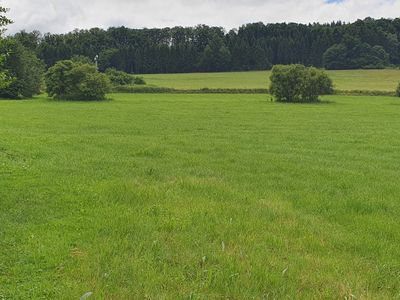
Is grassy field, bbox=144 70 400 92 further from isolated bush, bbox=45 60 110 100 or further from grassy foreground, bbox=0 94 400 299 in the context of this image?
grassy foreground, bbox=0 94 400 299

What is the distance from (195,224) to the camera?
9.59m

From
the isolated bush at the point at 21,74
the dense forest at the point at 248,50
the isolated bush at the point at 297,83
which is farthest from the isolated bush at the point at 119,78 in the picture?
the dense forest at the point at 248,50

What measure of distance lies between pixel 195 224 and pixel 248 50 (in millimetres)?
165276

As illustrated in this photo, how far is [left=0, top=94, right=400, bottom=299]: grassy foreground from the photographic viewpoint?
22.2 ft

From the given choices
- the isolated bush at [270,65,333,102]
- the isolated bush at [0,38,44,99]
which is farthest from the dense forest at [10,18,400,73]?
the isolated bush at [270,65,333,102]

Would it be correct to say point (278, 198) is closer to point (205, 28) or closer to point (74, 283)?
point (74, 283)

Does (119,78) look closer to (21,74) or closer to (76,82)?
(21,74)

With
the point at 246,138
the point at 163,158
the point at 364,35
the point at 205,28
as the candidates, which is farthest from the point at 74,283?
the point at 205,28

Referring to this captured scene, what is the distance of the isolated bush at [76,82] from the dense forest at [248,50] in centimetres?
8325

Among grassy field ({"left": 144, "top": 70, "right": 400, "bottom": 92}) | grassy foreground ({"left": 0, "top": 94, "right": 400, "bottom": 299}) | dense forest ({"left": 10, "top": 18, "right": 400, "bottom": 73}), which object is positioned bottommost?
grassy foreground ({"left": 0, "top": 94, "right": 400, "bottom": 299})

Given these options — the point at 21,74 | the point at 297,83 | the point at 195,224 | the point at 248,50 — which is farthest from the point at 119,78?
the point at 195,224

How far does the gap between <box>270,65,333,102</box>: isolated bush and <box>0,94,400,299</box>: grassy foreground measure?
178ft

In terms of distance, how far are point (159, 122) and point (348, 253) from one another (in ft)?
94.2

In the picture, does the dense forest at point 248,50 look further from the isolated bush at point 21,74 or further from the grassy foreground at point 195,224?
the grassy foreground at point 195,224
